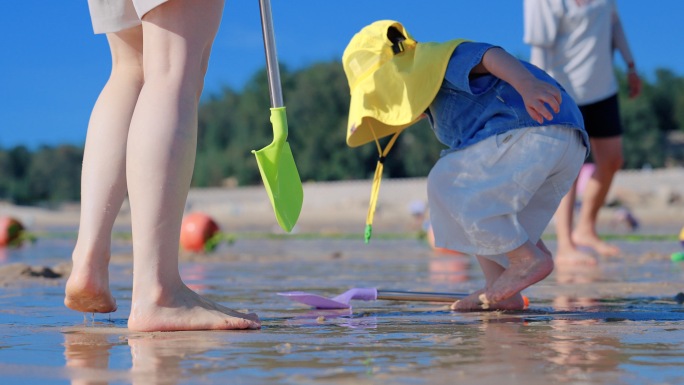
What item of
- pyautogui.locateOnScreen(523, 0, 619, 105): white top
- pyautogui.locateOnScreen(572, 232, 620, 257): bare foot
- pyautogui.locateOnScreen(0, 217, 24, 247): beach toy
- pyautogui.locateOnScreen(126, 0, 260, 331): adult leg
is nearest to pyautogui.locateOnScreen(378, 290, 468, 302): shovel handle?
pyautogui.locateOnScreen(126, 0, 260, 331): adult leg

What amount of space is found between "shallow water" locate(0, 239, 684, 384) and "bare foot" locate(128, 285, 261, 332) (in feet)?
0.19

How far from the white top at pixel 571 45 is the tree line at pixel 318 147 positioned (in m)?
36.8

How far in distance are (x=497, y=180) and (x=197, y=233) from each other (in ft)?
14.8

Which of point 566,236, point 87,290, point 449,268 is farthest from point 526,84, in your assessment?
point 566,236

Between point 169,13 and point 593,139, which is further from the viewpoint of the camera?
point 593,139

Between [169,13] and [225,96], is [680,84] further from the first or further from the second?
[169,13]

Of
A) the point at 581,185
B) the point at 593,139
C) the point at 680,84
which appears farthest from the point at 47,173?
the point at 593,139

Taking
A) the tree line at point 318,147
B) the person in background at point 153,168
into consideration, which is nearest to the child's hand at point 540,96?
the person in background at point 153,168

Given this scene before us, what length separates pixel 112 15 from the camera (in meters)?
2.79

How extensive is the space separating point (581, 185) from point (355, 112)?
958 cm

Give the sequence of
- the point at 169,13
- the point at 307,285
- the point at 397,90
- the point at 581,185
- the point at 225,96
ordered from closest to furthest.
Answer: the point at 169,13, the point at 397,90, the point at 307,285, the point at 581,185, the point at 225,96

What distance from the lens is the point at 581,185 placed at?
496 inches

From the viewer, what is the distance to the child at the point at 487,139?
10.3ft

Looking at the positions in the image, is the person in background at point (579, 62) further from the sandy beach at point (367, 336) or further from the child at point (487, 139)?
the child at point (487, 139)
